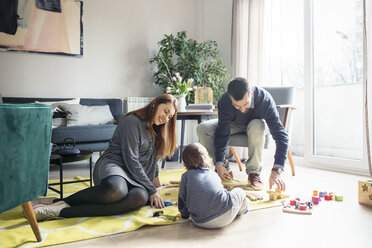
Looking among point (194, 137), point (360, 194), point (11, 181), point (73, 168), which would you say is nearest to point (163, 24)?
point (194, 137)

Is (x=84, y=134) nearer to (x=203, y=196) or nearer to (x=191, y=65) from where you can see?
(x=191, y=65)

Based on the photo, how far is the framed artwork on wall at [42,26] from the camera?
12.7 ft

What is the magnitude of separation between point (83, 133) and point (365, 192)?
2709mm

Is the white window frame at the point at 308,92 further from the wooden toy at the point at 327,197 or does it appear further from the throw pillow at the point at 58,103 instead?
the throw pillow at the point at 58,103

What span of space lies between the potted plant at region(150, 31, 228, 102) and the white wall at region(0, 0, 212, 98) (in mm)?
325

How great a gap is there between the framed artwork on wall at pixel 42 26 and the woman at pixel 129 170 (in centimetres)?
271

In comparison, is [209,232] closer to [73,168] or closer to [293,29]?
[73,168]

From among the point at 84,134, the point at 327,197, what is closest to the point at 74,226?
the point at 327,197

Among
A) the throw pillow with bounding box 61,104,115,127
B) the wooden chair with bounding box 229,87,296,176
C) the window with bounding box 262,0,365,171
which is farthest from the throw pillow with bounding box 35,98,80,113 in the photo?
the window with bounding box 262,0,365,171

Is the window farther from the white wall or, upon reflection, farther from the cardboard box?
the white wall

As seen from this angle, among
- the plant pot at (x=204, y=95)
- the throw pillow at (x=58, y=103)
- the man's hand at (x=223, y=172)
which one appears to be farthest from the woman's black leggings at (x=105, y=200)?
the plant pot at (x=204, y=95)

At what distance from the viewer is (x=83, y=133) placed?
3.52 m

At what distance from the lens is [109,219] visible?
170cm

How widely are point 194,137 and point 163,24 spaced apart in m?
1.78
